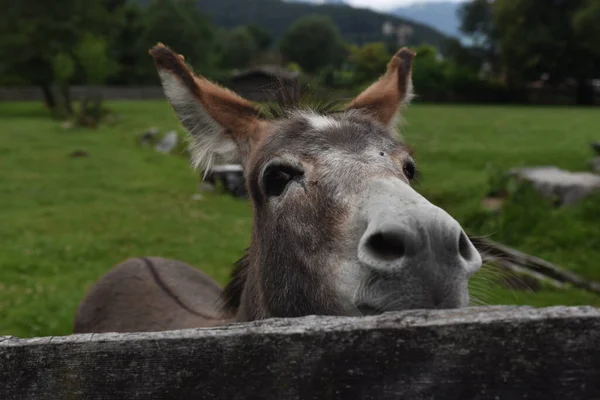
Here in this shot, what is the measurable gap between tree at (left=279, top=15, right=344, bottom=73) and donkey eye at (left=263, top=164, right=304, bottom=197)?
351ft

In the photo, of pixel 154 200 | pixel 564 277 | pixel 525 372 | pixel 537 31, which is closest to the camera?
pixel 525 372

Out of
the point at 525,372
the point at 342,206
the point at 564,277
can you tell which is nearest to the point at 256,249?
the point at 342,206

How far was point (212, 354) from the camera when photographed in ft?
4.58

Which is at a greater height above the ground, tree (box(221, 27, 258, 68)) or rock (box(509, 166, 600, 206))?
tree (box(221, 27, 258, 68))

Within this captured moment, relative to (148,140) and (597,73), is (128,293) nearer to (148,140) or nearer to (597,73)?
(148,140)

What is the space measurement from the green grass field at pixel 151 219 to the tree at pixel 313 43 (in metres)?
93.0

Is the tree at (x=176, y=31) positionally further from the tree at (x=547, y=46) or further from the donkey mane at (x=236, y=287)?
the donkey mane at (x=236, y=287)

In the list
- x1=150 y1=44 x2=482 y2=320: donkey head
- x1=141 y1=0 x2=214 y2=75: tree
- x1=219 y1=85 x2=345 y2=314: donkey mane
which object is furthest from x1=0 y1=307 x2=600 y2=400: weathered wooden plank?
x1=141 y1=0 x2=214 y2=75: tree

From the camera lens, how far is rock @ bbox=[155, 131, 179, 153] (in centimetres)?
2062

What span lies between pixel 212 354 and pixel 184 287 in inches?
153

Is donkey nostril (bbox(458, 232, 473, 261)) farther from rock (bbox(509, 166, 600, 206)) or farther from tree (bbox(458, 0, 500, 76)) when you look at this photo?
tree (bbox(458, 0, 500, 76))

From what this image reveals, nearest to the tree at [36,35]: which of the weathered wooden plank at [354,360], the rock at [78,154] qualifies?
the rock at [78,154]

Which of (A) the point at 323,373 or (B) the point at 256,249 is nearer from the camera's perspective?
(A) the point at 323,373

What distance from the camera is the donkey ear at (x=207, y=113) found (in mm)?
3381
